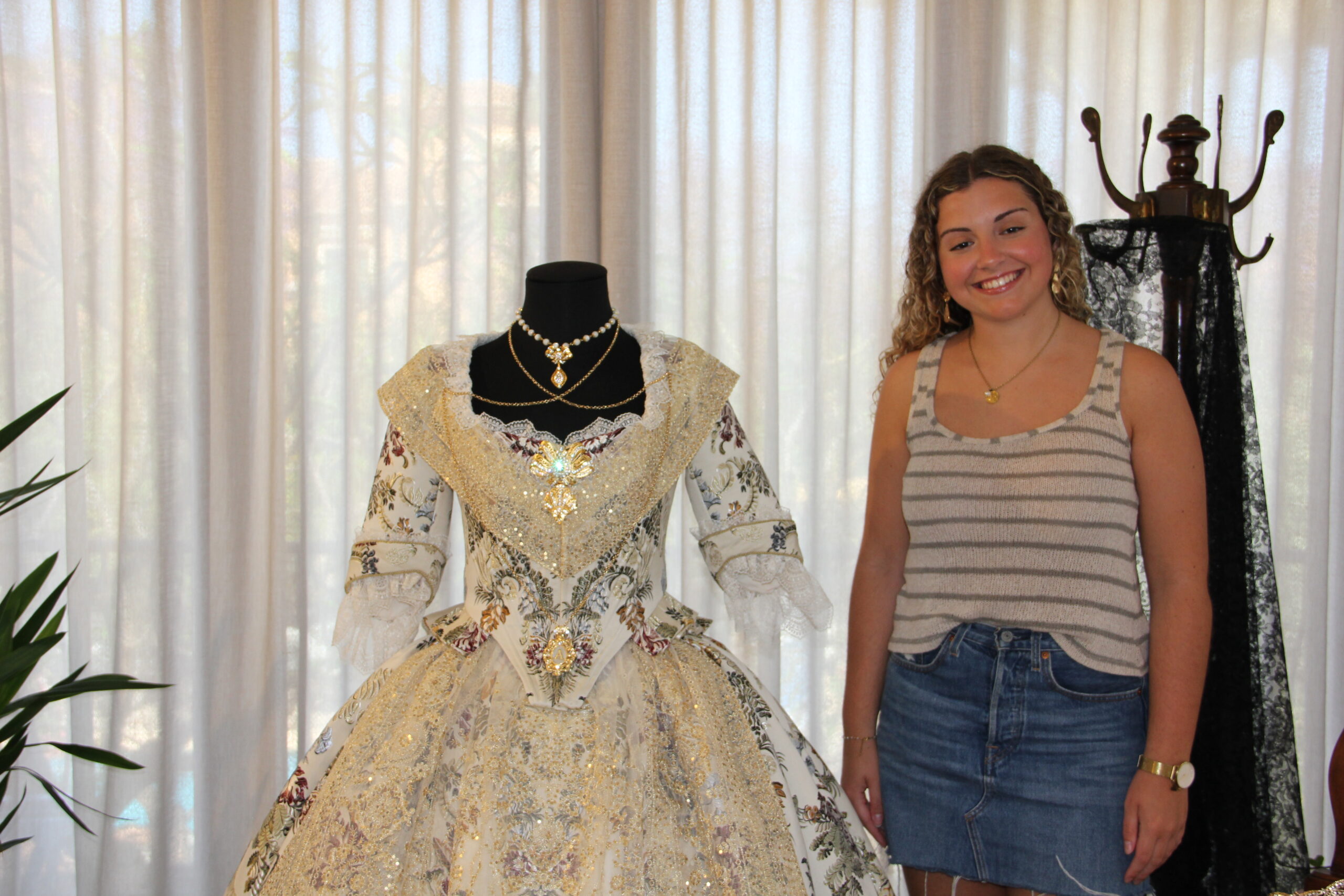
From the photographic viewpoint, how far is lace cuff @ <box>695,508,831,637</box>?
1.32 metres

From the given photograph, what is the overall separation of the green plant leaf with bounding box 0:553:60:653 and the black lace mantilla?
153 cm

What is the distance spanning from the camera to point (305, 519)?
2.04 meters

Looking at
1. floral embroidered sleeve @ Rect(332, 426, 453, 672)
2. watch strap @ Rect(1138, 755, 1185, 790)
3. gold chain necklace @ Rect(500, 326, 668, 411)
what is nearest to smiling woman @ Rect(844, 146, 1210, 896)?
watch strap @ Rect(1138, 755, 1185, 790)

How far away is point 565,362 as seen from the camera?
1.29 m

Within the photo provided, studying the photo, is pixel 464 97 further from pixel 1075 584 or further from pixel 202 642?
pixel 1075 584

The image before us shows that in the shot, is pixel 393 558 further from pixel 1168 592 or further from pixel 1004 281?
pixel 1168 592

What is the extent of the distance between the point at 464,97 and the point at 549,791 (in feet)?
4.99

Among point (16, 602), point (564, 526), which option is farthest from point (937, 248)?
point (16, 602)

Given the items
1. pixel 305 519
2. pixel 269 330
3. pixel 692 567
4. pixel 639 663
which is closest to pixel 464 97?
pixel 269 330

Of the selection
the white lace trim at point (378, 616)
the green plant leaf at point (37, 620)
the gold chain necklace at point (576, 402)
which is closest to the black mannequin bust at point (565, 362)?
the gold chain necklace at point (576, 402)

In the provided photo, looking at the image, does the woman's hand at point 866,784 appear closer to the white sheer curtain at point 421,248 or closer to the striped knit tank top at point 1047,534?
the striped knit tank top at point 1047,534

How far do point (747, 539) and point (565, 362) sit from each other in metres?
0.33

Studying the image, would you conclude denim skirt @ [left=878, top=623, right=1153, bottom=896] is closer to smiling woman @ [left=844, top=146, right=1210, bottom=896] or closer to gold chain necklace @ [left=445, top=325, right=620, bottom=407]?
smiling woman @ [left=844, top=146, right=1210, bottom=896]

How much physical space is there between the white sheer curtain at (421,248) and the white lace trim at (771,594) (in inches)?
29.4
